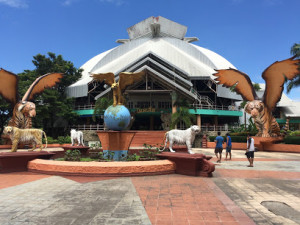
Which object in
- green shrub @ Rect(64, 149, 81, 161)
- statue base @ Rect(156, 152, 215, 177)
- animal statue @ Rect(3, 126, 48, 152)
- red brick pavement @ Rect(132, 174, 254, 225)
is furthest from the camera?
green shrub @ Rect(64, 149, 81, 161)

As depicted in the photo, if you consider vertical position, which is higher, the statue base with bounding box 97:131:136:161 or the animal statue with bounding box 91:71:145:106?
the animal statue with bounding box 91:71:145:106

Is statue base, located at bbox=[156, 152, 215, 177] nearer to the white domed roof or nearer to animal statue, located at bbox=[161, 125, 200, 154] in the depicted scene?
animal statue, located at bbox=[161, 125, 200, 154]

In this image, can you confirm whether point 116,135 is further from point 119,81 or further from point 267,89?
point 267,89

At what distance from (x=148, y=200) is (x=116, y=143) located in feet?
18.1

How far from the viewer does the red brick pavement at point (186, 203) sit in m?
4.30

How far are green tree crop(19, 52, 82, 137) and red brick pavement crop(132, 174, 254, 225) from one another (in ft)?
93.4

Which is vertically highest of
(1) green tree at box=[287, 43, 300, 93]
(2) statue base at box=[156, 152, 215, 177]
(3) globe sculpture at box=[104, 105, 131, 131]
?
(1) green tree at box=[287, 43, 300, 93]

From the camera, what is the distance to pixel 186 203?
522 centimetres

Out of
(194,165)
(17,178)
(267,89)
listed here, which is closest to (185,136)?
(194,165)

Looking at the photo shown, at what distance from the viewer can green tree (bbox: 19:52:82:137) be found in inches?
1276

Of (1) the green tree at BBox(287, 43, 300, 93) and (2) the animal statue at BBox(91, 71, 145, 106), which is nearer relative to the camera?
(2) the animal statue at BBox(91, 71, 145, 106)

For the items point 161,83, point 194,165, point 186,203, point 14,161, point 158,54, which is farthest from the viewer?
point 158,54

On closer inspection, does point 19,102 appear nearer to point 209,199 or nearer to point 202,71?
point 209,199

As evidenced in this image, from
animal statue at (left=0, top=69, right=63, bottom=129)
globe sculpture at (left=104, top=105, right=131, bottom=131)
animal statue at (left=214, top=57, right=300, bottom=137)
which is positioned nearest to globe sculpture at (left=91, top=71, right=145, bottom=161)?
globe sculpture at (left=104, top=105, right=131, bottom=131)
